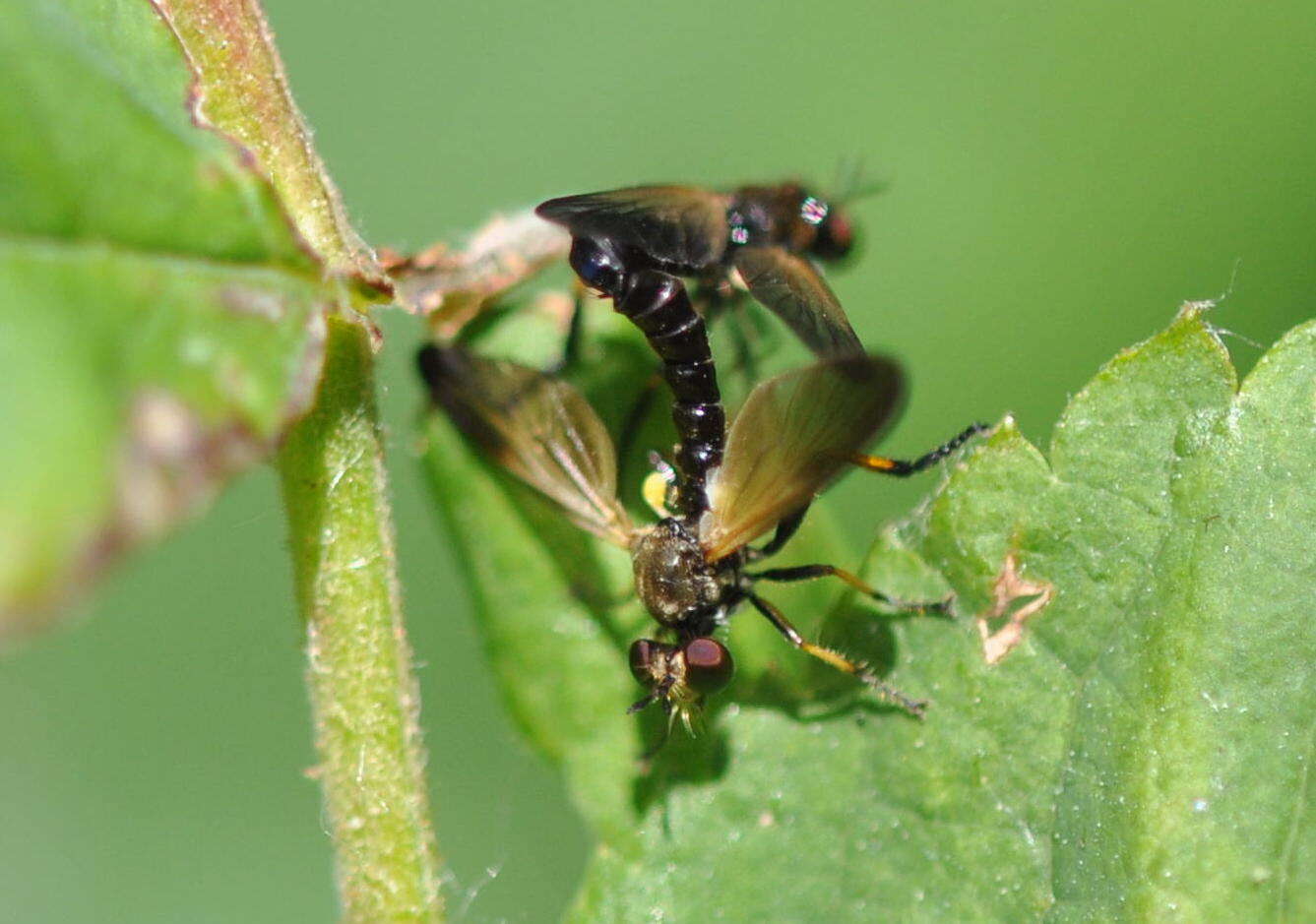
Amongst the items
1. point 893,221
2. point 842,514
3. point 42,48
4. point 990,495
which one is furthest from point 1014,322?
point 42,48

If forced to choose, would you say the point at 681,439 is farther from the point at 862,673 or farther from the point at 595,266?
the point at 862,673

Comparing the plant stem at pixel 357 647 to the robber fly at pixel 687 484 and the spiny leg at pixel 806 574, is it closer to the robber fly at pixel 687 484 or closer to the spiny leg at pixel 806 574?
the robber fly at pixel 687 484

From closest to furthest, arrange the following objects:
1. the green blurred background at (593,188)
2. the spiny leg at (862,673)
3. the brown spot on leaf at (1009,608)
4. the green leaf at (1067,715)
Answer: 1. the green leaf at (1067,715)
2. the brown spot on leaf at (1009,608)
3. the spiny leg at (862,673)
4. the green blurred background at (593,188)

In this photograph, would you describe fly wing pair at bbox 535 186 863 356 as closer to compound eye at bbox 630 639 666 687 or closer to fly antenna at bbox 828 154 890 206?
compound eye at bbox 630 639 666 687

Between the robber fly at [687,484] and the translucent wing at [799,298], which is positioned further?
the translucent wing at [799,298]

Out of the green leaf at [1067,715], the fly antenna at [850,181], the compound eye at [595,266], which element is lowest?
the green leaf at [1067,715]

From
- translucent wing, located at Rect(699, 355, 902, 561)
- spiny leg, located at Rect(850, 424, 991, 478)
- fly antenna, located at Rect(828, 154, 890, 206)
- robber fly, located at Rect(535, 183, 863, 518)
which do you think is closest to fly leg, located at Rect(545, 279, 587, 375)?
robber fly, located at Rect(535, 183, 863, 518)

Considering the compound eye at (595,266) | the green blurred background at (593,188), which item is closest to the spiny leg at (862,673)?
the compound eye at (595,266)
